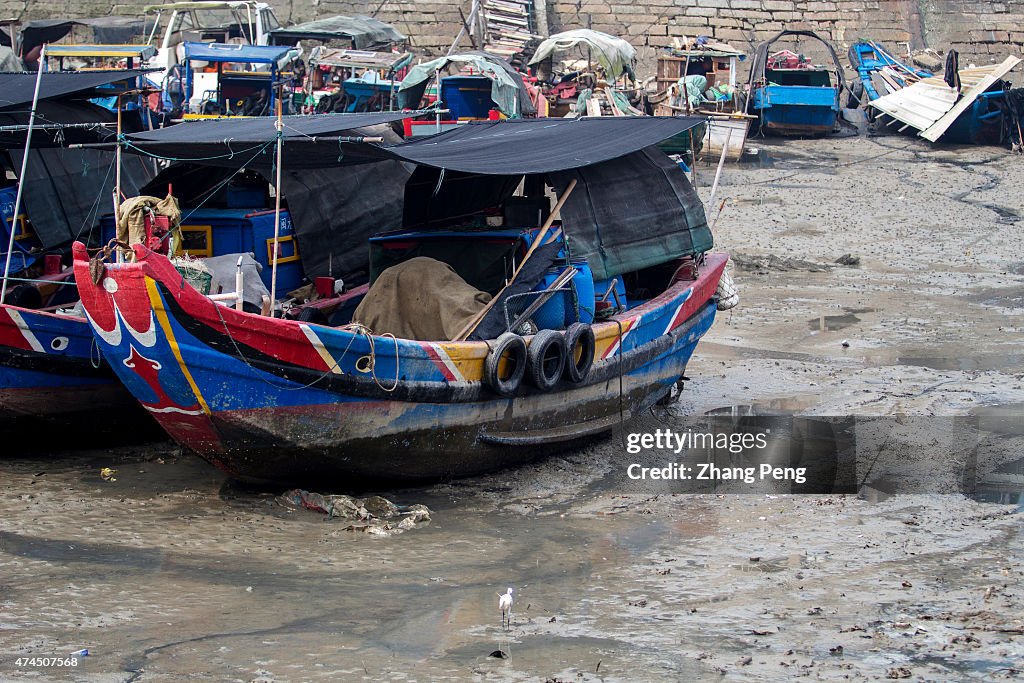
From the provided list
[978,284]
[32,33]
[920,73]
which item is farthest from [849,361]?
[32,33]

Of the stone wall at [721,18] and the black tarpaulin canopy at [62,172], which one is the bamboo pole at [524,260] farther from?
the stone wall at [721,18]

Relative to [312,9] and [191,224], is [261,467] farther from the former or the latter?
[312,9]

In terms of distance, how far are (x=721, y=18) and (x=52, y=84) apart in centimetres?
1790

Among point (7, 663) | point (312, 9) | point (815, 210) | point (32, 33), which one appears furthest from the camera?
point (312, 9)

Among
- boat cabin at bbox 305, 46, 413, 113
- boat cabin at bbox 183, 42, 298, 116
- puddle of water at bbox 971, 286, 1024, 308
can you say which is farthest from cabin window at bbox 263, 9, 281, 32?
puddle of water at bbox 971, 286, 1024, 308

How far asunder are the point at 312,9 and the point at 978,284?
675 inches

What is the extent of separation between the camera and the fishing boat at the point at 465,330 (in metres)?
6.98

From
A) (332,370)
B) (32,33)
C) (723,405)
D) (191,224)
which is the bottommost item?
(723,405)

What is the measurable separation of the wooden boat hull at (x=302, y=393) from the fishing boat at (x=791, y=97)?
542 inches

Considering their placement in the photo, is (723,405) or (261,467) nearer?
(261,467)

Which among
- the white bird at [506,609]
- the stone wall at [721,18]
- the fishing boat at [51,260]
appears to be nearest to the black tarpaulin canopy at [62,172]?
the fishing boat at [51,260]

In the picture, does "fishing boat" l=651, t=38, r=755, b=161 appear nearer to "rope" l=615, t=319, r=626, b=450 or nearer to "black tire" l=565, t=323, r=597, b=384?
"rope" l=615, t=319, r=626, b=450

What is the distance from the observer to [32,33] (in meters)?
23.2

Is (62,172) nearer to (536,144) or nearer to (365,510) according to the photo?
(536,144)
